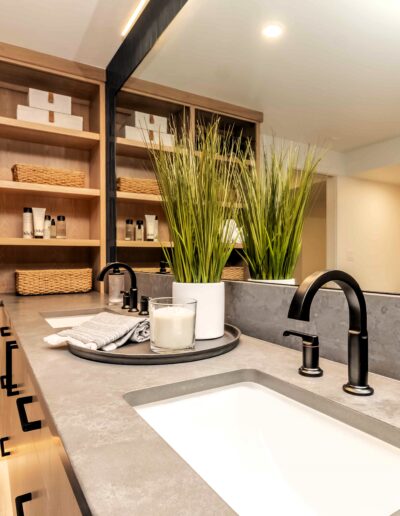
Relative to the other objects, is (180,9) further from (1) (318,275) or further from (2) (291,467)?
(2) (291,467)

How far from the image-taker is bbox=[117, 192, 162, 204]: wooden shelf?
5.30 ft

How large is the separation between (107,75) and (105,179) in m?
0.63

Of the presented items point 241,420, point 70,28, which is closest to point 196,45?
point 70,28

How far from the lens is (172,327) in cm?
88

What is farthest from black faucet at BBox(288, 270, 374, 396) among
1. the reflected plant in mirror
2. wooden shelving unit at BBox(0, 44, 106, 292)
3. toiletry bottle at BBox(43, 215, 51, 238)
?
toiletry bottle at BBox(43, 215, 51, 238)

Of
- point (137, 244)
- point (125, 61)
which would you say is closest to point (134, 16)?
point (125, 61)

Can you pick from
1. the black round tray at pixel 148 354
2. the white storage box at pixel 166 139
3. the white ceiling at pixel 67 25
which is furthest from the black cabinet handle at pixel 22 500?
the white ceiling at pixel 67 25

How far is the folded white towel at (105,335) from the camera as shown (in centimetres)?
93

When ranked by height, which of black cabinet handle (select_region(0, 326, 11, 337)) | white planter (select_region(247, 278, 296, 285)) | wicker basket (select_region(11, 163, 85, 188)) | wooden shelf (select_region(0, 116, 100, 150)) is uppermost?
wooden shelf (select_region(0, 116, 100, 150))

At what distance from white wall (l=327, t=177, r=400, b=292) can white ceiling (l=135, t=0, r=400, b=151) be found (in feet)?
0.36

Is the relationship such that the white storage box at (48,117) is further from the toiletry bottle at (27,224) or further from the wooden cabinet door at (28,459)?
the wooden cabinet door at (28,459)

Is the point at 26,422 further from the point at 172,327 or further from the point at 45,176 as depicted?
the point at 45,176

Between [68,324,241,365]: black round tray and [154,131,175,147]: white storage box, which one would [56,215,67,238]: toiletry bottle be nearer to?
[154,131,175,147]: white storage box

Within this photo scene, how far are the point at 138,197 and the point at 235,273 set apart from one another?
0.90 meters
